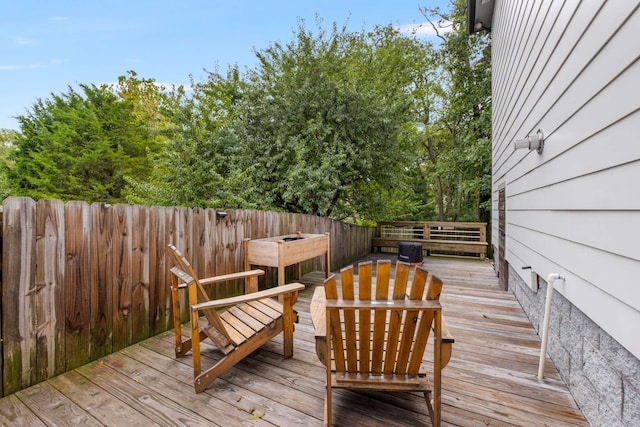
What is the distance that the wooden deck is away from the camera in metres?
1.74

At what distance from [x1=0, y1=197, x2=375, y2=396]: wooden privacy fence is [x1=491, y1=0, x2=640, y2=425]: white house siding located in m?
3.30

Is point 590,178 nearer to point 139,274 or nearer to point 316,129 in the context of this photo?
point 139,274

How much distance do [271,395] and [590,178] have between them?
2.34 m

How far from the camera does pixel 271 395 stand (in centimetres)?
197

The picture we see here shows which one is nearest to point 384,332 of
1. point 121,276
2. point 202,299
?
point 202,299

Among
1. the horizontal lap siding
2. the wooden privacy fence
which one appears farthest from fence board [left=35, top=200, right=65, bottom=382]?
the horizontal lap siding

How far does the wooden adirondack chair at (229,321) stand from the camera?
79.0 inches

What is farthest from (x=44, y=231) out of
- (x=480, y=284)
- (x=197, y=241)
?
(x=480, y=284)

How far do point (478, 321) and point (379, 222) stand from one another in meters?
5.82

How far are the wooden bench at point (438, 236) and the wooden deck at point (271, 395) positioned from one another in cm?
544

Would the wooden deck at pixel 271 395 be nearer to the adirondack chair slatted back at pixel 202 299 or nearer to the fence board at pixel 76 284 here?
the fence board at pixel 76 284

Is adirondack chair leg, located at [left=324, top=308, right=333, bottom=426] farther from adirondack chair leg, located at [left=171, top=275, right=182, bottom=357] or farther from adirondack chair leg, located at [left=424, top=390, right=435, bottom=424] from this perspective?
adirondack chair leg, located at [left=171, top=275, right=182, bottom=357]

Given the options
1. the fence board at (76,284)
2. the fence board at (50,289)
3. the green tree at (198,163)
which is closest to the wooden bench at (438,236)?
the green tree at (198,163)

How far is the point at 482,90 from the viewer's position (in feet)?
28.1
